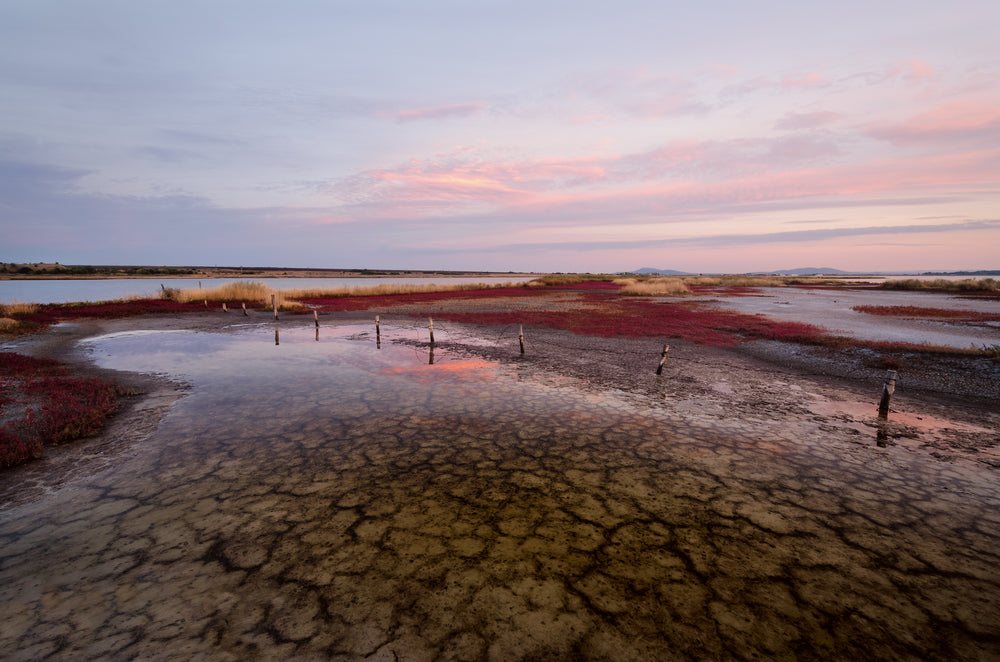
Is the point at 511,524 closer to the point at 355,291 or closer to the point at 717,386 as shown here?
the point at 717,386

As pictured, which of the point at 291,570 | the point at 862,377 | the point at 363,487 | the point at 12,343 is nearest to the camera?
the point at 291,570

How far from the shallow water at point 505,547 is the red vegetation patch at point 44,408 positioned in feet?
5.80

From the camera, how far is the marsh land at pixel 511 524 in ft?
Result: 12.6

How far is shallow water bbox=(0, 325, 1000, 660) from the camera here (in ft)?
12.5

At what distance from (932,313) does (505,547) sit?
39794mm

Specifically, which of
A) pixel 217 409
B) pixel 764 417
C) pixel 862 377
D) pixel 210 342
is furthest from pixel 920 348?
pixel 210 342

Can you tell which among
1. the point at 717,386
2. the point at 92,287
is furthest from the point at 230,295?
the point at 92,287

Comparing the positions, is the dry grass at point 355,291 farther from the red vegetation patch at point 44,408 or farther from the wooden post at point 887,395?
the wooden post at point 887,395

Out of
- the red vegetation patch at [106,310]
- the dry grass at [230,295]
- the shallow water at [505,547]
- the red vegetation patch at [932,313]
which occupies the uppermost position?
the dry grass at [230,295]

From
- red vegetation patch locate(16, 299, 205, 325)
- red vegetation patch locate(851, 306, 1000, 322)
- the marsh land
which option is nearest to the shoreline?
the marsh land

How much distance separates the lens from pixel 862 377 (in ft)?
45.5

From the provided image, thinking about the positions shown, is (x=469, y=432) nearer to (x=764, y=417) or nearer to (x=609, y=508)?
(x=609, y=508)

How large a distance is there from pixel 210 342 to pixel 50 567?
17668 mm

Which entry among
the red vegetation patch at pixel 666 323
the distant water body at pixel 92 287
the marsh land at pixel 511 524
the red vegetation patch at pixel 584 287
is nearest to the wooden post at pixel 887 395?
the marsh land at pixel 511 524
